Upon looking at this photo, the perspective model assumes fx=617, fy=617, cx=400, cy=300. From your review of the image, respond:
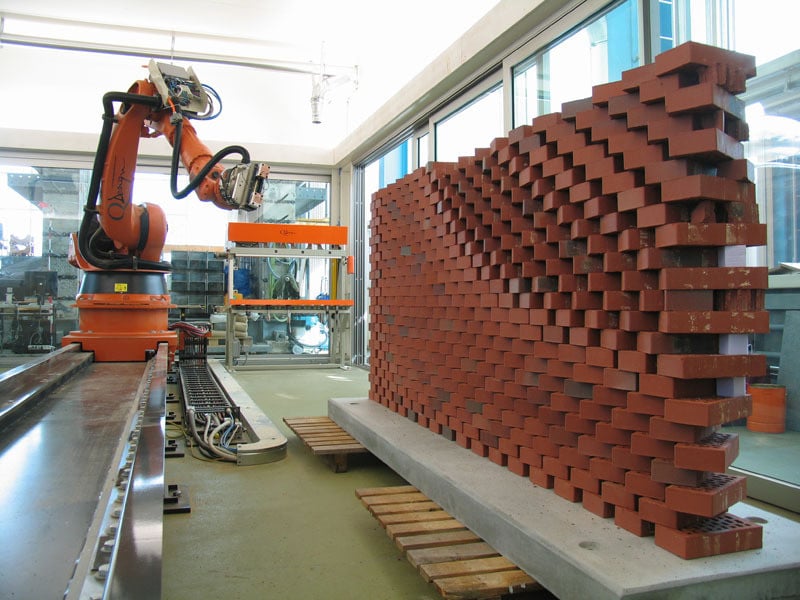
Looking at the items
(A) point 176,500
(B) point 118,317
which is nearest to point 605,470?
(A) point 176,500

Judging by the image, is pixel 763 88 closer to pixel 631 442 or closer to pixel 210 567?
pixel 631 442

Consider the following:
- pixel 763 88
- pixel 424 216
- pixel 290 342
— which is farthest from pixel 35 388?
pixel 290 342

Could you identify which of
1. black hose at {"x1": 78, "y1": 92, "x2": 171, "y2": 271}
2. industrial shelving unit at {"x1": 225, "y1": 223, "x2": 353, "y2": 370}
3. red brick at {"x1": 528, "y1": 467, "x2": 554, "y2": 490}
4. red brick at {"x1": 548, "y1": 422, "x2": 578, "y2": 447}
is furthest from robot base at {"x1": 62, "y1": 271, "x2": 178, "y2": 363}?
red brick at {"x1": 548, "y1": 422, "x2": 578, "y2": 447}

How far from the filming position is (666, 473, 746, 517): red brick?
1.95 m

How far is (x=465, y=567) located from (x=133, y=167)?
16.2 ft

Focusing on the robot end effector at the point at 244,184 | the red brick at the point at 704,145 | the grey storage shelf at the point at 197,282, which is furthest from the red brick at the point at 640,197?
the grey storage shelf at the point at 197,282

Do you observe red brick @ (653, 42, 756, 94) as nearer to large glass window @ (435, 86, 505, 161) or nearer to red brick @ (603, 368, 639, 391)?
red brick @ (603, 368, 639, 391)

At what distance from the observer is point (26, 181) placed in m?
10.0

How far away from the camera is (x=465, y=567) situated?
2195mm

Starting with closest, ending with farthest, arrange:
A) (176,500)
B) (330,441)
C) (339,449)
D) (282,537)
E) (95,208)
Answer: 1. (282,537)
2. (176,500)
3. (339,449)
4. (330,441)
5. (95,208)

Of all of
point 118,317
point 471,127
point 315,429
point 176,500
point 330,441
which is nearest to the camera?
point 176,500

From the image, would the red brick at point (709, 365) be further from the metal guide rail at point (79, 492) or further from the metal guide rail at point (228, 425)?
the metal guide rail at point (228, 425)

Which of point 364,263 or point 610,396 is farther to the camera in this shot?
point 364,263

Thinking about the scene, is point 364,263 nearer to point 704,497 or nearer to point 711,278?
point 711,278
